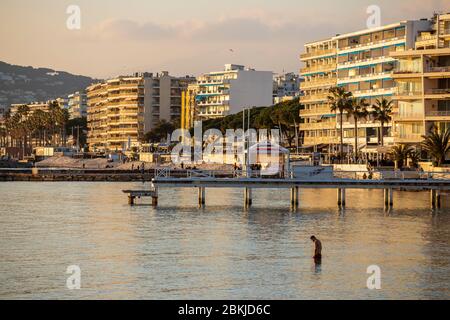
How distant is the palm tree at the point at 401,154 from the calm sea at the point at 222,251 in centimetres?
1478

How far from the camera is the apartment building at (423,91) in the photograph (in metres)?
104

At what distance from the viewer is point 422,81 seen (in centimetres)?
10519

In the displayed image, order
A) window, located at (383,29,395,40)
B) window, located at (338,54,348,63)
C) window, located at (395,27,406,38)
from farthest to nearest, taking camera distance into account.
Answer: window, located at (338,54,348,63)
window, located at (383,29,395,40)
window, located at (395,27,406,38)

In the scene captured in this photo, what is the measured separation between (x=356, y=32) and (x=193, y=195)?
4911 centimetres

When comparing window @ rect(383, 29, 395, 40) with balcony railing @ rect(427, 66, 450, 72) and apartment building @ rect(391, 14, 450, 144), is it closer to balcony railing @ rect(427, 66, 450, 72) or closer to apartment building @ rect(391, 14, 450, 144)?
apartment building @ rect(391, 14, 450, 144)

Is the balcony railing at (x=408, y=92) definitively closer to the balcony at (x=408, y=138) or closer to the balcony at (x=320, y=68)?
the balcony at (x=408, y=138)

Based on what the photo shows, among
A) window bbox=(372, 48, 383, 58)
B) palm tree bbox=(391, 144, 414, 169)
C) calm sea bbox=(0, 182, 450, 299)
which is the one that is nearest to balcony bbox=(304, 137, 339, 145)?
window bbox=(372, 48, 383, 58)

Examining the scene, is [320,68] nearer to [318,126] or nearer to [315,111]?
[315,111]

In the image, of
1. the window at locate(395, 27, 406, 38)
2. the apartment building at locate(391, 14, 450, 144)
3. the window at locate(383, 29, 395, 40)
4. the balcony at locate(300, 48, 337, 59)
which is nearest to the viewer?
the apartment building at locate(391, 14, 450, 144)

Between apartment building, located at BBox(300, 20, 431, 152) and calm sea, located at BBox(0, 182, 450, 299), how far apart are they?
49.6 m

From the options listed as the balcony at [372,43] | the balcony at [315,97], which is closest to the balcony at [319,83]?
the balcony at [315,97]

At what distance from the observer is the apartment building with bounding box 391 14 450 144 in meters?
104
